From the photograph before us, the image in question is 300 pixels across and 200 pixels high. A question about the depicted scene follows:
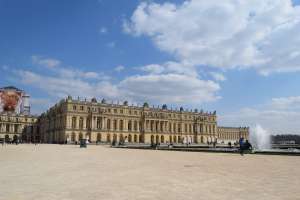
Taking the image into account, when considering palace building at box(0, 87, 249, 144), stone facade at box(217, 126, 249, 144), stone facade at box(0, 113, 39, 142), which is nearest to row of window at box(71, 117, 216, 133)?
palace building at box(0, 87, 249, 144)

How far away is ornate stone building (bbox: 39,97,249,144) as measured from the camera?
108m

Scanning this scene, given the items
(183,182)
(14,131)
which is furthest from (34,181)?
(14,131)

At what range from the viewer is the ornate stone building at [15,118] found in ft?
379

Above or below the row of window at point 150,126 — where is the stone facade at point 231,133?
below

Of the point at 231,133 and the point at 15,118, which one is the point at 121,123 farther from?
the point at 231,133

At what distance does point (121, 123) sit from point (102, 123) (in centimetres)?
878

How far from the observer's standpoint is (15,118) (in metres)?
144

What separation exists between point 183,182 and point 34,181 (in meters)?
5.39

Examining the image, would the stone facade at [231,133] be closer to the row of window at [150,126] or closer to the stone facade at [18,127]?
the row of window at [150,126]

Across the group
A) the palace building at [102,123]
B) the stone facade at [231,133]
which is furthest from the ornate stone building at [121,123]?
the stone facade at [231,133]

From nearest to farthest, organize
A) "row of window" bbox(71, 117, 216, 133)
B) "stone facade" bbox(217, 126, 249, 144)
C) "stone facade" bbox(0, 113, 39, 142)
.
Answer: "row of window" bbox(71, 117, 216, 133) < "stone facade" bbox(0, 113, 39, 142) < "stone facade" bbox(217, 126, 249, 144)

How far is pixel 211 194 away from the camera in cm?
879

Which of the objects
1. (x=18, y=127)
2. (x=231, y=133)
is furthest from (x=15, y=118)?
(x=231, y=133)

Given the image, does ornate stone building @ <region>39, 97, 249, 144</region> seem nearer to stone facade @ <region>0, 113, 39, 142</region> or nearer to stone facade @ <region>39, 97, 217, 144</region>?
stone facade @ <region>39, 97, 217, 144</region>
